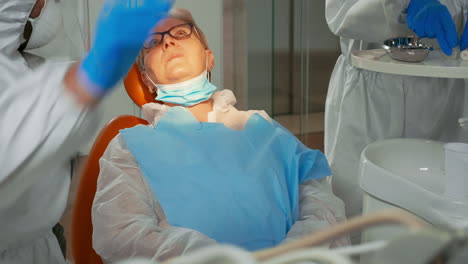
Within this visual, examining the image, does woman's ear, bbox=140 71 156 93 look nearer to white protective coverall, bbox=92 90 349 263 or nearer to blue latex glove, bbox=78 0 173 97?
white protective coverall, bbox=92 90 349 263

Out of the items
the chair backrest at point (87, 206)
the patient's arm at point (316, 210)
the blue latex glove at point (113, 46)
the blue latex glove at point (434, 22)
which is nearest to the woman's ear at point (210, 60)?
the chair backrest at point (87, 206)

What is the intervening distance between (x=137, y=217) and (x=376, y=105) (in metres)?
0.99

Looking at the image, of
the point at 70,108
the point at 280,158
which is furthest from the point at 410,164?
the point at 70,108

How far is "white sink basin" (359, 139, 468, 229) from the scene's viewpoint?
53.1 inches

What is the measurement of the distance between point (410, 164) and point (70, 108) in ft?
3.72

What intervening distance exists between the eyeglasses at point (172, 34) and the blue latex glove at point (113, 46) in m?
0.70

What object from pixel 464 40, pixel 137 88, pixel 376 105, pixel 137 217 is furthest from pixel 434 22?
pixel 137 217

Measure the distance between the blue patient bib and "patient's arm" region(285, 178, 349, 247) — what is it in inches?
1.1

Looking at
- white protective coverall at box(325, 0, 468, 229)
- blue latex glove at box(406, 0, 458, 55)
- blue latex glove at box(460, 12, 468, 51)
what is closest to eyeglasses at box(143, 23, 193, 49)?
white protective coverall at box(325, 0, 468, 229)

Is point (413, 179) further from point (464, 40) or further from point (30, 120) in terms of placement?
point (30, 120)

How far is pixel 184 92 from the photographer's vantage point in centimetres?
161

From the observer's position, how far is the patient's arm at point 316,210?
1.42m

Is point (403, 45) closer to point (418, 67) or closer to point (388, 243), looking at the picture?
point (418, 67)

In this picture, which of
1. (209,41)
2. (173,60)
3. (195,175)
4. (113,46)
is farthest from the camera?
(209,41)
